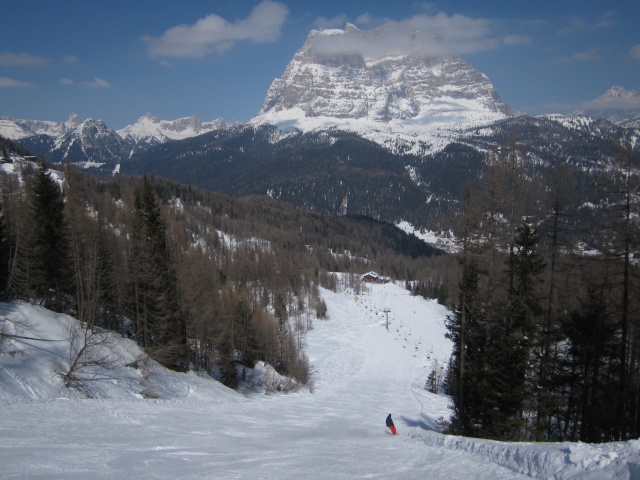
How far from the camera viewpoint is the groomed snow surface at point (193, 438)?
921 centimetres

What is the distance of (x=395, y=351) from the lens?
2921 inches

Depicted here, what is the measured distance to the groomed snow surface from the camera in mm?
9211

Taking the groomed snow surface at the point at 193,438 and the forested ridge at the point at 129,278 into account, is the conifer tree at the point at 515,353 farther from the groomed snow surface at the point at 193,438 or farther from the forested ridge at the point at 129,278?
the forested ridge at the point at 129,278

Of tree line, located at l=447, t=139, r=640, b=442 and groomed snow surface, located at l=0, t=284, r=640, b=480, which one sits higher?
tree line, located at l=447, t=139, r=640, b=442

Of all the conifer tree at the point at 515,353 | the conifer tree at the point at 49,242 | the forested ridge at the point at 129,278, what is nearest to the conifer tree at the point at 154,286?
the forested ridge at the point at 129,278

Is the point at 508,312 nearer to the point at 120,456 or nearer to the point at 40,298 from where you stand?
the point at 120,456

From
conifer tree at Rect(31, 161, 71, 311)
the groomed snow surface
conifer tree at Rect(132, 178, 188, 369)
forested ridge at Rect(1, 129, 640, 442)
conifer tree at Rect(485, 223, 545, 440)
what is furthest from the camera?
conifer tree at Rect(132, 178, 188, 369)

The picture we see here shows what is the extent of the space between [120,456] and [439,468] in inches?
337

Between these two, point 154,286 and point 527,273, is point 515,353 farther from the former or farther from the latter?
point 154,286

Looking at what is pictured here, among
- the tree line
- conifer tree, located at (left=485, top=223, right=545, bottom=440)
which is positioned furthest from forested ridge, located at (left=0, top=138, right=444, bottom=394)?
conifer tree, located at (left=485, top=223, right=545, bottom=440)

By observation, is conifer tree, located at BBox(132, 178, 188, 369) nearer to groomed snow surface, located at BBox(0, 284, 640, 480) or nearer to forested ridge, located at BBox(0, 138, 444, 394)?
forested ridge, located at BBox(0, 138, 444, 394)

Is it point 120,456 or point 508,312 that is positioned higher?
point 508,312

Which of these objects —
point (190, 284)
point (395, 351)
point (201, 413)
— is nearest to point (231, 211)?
point (395, 351)

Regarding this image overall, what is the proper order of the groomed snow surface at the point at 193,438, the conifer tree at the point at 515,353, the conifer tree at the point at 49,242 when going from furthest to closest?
the conifer tree at the point at 49,242, the conifer tree at the point at 515,353, the groomed snow surface at the point at 193,438
